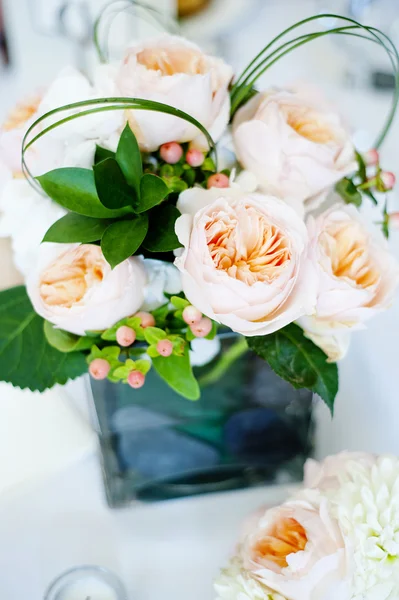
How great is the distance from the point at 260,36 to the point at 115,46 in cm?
24

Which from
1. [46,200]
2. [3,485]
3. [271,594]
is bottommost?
[3,485]

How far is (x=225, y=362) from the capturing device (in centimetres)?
42

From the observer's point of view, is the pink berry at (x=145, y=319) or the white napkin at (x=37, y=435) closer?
the pink berry at (x=145, y=319)

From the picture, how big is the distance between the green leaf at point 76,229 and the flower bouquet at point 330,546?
7.2 inches

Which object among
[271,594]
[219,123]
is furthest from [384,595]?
[219,123]

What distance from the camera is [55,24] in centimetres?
84

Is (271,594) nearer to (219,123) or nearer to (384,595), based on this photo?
(384,595)

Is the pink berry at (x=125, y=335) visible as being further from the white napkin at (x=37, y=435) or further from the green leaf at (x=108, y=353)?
the white napkin at (x=37, y=435)

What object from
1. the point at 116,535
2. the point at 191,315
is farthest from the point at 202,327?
the point at 116,535

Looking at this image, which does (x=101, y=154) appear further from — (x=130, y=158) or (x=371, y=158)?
(x=371, y=158)

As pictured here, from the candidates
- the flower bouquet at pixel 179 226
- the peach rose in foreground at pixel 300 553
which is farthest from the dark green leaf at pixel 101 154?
the peach rose in foreground at pixel 300 553

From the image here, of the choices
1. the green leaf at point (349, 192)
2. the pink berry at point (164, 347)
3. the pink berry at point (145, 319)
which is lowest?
the pink berry at point (164, 347)

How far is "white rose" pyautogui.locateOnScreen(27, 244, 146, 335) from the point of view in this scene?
32 cm

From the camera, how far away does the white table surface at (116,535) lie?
43cm
